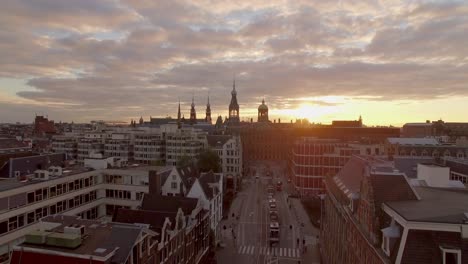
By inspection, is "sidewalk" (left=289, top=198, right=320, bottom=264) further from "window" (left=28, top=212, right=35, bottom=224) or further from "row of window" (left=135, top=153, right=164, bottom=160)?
"row of window" (left=135, top=153, right=164, bottom=160)

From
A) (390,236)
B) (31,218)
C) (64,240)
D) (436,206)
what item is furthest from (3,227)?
(436,206)

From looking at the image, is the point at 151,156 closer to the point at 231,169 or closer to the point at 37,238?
the point at 231,169

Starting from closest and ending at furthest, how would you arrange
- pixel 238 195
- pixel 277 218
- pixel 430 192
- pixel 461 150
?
pixel 430 192, pixel 277 218, pixel 461 150, pixel 238 195

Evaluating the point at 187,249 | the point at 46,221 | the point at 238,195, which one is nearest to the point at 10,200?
the point at 46,221

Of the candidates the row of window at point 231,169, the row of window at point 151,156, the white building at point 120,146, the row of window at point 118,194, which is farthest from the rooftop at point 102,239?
the white building at point 120,146

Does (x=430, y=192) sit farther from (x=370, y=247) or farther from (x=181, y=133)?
(x=181, y=133)
